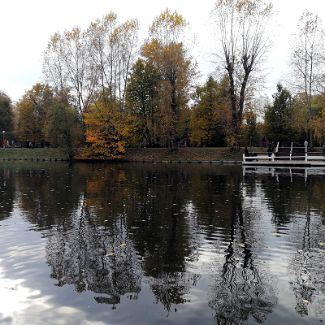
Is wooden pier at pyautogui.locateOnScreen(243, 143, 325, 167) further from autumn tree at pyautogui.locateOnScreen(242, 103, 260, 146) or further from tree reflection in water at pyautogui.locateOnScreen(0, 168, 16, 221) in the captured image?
tree reflection in water at pyautogui.locateOnScreen(0, 168, 16, 221)

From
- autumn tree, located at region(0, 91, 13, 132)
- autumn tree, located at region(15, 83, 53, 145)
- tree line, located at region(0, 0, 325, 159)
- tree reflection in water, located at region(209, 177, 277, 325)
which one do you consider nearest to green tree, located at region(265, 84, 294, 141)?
tree line, located at region(0, 0, 325, 159)

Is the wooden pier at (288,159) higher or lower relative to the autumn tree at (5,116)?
lower

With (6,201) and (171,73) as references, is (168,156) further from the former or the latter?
(6,201)

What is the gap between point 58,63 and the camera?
215ft

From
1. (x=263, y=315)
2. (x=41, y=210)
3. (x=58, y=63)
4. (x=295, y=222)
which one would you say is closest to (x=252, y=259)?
(x=263, y=315)

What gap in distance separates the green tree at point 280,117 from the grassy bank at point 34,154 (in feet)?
104

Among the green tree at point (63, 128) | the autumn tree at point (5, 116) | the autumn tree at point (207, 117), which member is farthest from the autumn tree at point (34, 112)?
the autumn tree at point (207, 117)

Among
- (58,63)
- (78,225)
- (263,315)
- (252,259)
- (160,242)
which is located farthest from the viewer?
(58,63)

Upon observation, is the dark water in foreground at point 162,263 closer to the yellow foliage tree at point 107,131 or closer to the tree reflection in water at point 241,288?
the tree reflection in water at point 241,288

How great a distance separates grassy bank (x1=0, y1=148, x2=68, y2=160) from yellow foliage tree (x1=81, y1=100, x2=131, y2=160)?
682cm

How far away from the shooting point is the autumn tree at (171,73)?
55.0 meters

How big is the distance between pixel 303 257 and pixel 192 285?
10.1 ft

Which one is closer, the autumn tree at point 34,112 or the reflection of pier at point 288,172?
the reflection of pier at point 288,172

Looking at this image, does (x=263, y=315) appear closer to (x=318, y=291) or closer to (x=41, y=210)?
(x=318, y=291)
